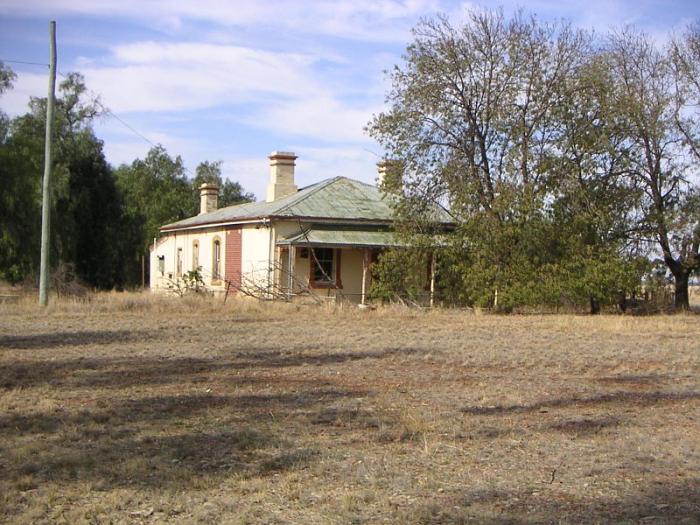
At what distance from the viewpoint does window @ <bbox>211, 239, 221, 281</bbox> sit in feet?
106

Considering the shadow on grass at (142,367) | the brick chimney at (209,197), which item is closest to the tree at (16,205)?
the brick chimney at (209,197)

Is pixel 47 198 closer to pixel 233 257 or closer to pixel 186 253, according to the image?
pixel 233 257

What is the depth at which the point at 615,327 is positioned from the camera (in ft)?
66.3

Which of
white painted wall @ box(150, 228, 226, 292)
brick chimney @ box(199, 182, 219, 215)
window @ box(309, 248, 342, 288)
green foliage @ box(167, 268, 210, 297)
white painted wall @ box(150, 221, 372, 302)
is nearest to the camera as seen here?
white painted wall @ box(150, 221, 372, 302)

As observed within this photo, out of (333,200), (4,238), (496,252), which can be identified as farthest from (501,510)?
(4,238)

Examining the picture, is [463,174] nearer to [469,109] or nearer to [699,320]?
[469,109]

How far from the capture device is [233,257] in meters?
30.8

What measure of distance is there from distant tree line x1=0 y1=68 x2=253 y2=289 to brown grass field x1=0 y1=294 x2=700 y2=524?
1514 centimetres

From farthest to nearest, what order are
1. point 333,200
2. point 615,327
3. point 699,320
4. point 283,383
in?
point 333,200, point 699,320, point 615,327, point 283,383

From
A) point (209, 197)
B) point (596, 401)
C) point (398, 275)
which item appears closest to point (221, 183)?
point (209, 197)

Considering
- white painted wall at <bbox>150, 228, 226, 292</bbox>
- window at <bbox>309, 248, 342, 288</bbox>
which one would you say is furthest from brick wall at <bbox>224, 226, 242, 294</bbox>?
window at <bbox>309, 248, 342, 288</bbox>

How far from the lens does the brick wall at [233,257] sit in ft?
99.4

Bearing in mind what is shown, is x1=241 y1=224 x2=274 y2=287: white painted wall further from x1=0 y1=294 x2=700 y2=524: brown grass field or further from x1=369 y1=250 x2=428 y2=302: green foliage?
x1=0 y1=294 x2=700 y2=524: brown grass field

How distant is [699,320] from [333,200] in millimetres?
12703
